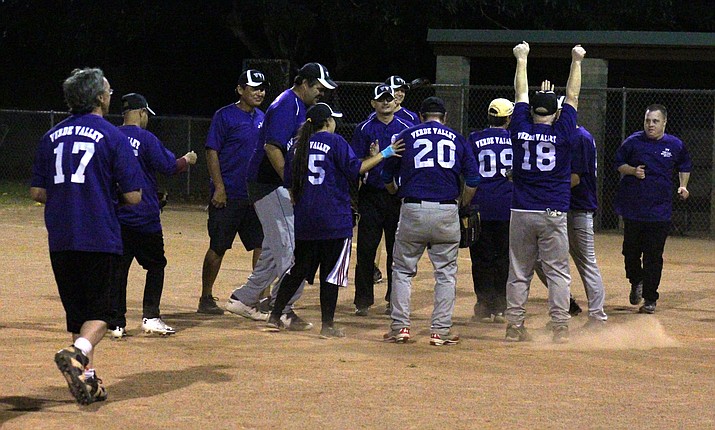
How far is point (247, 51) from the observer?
3173 cm

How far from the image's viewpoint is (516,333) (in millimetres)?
9375

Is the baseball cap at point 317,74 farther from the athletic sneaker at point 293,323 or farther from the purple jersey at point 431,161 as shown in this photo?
the athletic sneaker at point 293,323

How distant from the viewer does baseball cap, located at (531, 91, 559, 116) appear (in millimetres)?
8914

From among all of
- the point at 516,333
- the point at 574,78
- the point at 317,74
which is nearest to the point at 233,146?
the point at 317,74

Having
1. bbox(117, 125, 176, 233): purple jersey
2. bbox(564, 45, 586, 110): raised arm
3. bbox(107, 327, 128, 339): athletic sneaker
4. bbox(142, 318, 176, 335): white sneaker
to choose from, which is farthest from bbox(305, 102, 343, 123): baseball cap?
bbox(107, 327, 128, 339): athletic sneaker

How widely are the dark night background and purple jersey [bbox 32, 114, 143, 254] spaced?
1674 cm

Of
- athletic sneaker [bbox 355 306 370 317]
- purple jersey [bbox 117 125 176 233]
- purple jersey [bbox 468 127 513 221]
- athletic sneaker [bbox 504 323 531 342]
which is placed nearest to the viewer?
purple jersey [bbox 117 125 176 233]

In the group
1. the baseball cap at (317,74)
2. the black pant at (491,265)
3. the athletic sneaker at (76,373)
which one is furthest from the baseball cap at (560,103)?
the athletic sneaker at (76,373)

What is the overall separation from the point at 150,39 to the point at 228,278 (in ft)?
64.0

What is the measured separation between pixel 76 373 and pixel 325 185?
316cm

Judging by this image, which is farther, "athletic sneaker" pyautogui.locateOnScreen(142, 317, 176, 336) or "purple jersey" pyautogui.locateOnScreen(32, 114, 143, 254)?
"athletic sneaker" pyautogui.locateOnScreen(142, 317, 176, 336)

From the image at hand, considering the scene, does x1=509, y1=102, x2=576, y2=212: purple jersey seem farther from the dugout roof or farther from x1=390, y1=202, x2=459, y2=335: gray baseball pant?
the dugout roof

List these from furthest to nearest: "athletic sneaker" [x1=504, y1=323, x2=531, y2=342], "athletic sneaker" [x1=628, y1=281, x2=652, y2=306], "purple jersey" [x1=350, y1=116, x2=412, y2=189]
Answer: "athletic sneaker" [x1=628, y1=281, x2=652, y2=306] → "purple jersey" [x1=350, y1=116, x2=412, y2=189] → "athletic sneaker" [x1=504, y1=323, x2=531, y2=342]

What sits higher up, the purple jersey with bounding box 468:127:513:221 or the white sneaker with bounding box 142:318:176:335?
the purple jersey with bounding box 468:127:513:221
